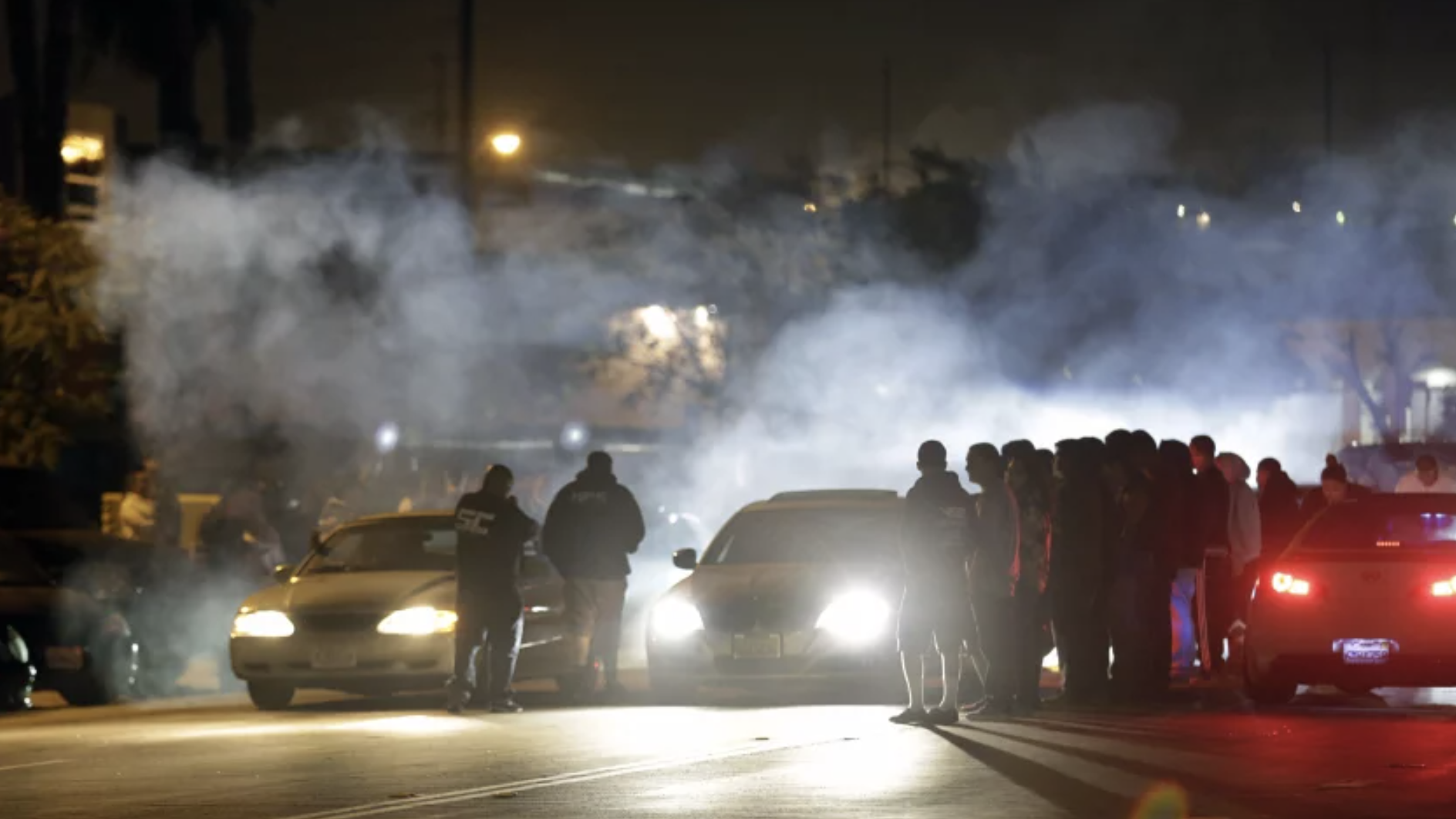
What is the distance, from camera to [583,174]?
123ft

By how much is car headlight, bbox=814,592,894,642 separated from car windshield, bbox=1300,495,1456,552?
2897 mm

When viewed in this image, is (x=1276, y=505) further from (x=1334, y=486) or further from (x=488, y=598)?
(x=488, y=598)

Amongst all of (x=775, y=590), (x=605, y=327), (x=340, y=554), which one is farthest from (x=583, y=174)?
(x=775, y=590)

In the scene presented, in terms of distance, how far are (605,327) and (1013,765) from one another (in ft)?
96.1

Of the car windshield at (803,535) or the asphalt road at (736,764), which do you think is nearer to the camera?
the asphalt road at (736,764)

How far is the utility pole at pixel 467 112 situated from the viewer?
87.1ft

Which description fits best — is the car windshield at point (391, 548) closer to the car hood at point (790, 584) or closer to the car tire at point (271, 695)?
the car tire at point (271, 695)

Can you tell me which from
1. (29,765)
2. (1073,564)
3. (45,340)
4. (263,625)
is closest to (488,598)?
(263,625)

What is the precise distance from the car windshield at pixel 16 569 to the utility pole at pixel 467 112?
8.77 m

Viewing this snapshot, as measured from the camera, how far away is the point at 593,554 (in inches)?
729

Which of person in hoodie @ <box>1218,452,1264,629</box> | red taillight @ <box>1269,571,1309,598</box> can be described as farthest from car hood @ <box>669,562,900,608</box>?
person in hoodie @ <box>1218,452,1264,629</box>

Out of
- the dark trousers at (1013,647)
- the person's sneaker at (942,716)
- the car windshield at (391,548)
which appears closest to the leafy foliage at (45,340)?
the car windshield at (391,548)

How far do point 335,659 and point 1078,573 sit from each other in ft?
16.6

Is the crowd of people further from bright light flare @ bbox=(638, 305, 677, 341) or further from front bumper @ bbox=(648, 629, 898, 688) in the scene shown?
bright light flare @ bbox=(638, 305, 677, 341)
